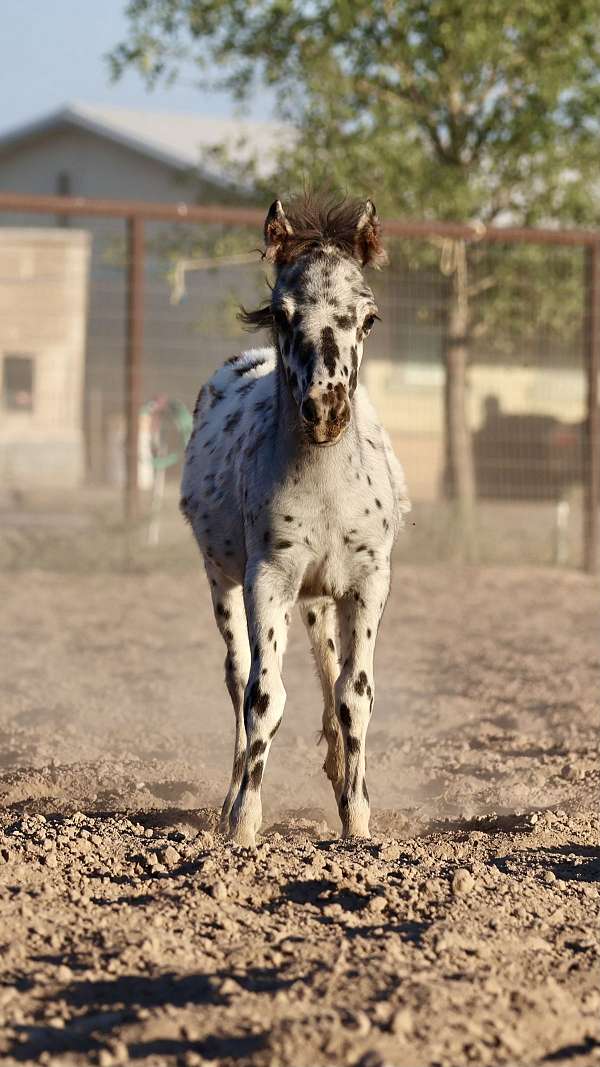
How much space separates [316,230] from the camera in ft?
15.7

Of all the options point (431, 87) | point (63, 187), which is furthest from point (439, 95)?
point (63, 187)

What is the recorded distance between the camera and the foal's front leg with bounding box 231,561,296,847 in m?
4.66

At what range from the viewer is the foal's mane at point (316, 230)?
4762 mm

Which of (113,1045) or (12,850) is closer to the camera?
(113,1045)

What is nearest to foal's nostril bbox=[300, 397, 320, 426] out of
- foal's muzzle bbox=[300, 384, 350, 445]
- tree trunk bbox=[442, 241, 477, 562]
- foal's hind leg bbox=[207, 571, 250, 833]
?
foal's muzzle bbox=[300, 384, 350, 445]

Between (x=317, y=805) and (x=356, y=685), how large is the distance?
0.88m

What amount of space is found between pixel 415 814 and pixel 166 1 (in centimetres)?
1250

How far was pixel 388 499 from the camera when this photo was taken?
4945 mm

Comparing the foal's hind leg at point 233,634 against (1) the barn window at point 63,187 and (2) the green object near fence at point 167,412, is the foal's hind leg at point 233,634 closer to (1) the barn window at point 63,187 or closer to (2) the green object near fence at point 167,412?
(2) the green object near fence at point 167,412

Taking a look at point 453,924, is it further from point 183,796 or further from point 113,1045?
Answer: point 183,796

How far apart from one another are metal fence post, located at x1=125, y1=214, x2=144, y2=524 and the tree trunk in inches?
128

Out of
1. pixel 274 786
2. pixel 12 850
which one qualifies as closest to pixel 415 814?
pixel 274 786

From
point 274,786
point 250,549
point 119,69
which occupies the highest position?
point 119,69

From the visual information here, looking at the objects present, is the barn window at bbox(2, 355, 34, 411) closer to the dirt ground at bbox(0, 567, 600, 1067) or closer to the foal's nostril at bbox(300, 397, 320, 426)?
the dirt ground at bbox(0, 567, 600, 1067)
